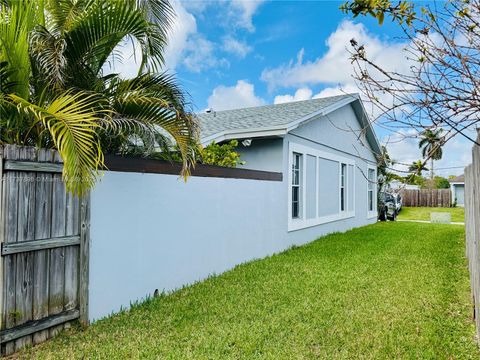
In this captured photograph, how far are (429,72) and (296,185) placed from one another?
8.30 m

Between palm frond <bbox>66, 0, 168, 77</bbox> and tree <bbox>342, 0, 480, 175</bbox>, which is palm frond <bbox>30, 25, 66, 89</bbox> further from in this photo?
tree <bbox>342, 0, 480, 175</bbox>

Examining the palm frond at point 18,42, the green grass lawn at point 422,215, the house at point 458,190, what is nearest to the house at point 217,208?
the palm frond at point 18,42

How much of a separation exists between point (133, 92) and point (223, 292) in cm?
318

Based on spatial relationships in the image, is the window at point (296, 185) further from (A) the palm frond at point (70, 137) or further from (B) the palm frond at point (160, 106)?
(A) the palm frond at point (70, 137)

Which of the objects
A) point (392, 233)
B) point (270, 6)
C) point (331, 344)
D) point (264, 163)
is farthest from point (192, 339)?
point (392, 233)

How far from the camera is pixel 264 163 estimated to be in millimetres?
9602

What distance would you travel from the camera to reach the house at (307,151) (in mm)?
9422

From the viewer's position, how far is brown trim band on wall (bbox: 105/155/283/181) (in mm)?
4794

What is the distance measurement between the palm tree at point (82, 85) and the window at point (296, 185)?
546 centimetres

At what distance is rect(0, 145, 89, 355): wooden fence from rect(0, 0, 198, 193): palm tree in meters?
0.46

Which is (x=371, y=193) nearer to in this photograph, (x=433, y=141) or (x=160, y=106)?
(x=160, y=106)

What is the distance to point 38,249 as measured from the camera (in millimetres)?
3869

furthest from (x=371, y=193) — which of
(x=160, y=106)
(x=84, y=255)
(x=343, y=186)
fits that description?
(x=84, y=255)

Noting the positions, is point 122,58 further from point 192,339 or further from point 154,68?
point 192,339
